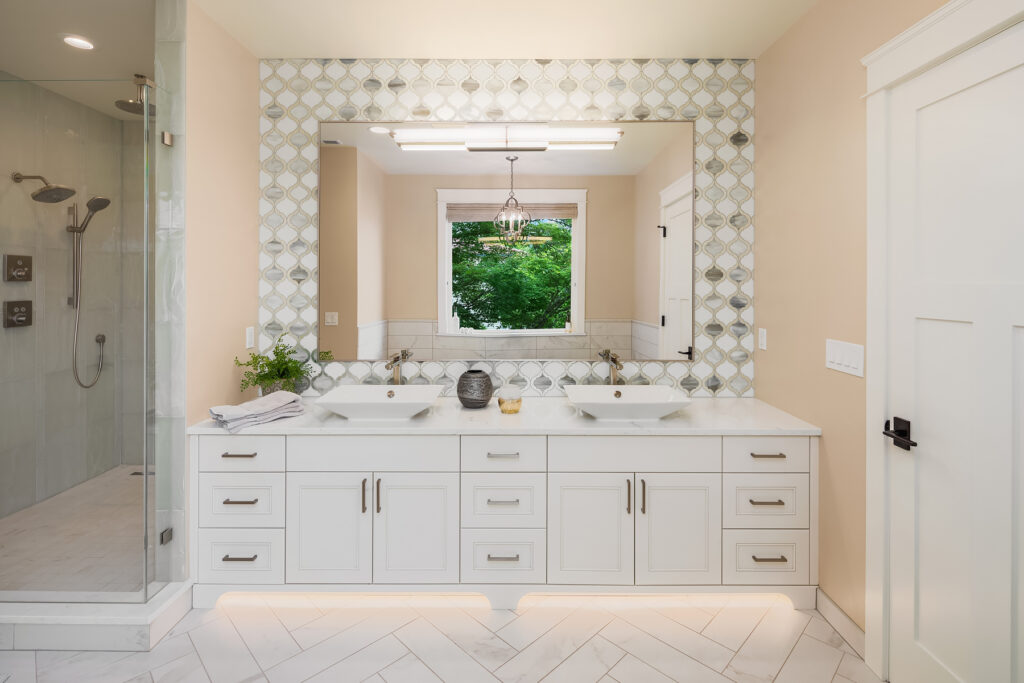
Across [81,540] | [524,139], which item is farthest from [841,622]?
[81,540]

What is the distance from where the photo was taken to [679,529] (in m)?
2.31

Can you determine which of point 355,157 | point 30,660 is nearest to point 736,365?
point 355,157

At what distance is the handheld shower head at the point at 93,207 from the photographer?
234 cm

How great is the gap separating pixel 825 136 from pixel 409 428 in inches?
80.5

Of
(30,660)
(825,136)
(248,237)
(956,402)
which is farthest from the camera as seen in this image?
(248,237)


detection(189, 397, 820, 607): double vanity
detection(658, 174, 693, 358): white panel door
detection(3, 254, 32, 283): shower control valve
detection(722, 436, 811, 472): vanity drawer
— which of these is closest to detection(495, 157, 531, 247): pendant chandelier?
detection(658, 174, 693, 358): white panel door

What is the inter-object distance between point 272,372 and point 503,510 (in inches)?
50.7

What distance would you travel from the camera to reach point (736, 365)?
289 cm

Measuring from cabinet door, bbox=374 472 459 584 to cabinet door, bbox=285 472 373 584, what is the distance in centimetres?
6

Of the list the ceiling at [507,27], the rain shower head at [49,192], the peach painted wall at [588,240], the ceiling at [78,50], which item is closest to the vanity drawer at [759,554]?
the peach painted wall at [588,240]

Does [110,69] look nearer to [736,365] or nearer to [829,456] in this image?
[736,365]

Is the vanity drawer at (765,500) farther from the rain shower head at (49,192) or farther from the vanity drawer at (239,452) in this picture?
the rain shower head at (49,192)

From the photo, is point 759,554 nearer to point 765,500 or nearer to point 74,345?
point 765,500

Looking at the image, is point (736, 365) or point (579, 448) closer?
Answer: point (579, 448)
